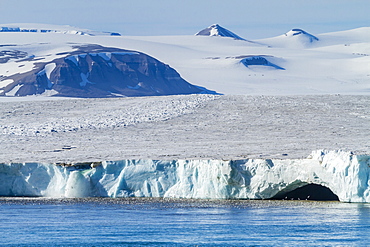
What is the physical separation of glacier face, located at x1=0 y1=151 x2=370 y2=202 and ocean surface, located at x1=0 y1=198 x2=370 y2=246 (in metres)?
0.38

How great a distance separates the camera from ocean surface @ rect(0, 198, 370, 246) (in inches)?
615

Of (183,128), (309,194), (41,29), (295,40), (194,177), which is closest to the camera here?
(194,177)

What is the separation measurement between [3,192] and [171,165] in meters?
4.92

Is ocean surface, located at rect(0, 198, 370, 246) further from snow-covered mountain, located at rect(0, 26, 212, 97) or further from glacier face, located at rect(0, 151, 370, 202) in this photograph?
snow-covered mountain, located at rect(0, 26, 212, 97)

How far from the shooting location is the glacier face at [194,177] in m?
19.5

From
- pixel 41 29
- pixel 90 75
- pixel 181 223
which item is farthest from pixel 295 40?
pixel 181 223

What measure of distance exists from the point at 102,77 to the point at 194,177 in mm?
51201

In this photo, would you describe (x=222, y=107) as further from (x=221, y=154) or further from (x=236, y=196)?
(x=236, y=196)

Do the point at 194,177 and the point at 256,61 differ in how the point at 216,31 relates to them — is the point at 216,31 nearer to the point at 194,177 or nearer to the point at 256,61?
the point at 256,61

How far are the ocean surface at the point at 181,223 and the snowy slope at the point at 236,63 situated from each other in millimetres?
42012

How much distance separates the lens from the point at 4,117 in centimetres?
3419

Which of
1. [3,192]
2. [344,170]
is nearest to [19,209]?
[3,192]

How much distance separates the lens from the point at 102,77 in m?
71.6

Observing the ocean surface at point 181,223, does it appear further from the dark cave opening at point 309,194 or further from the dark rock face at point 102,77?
the dark rock face at point 102,77
